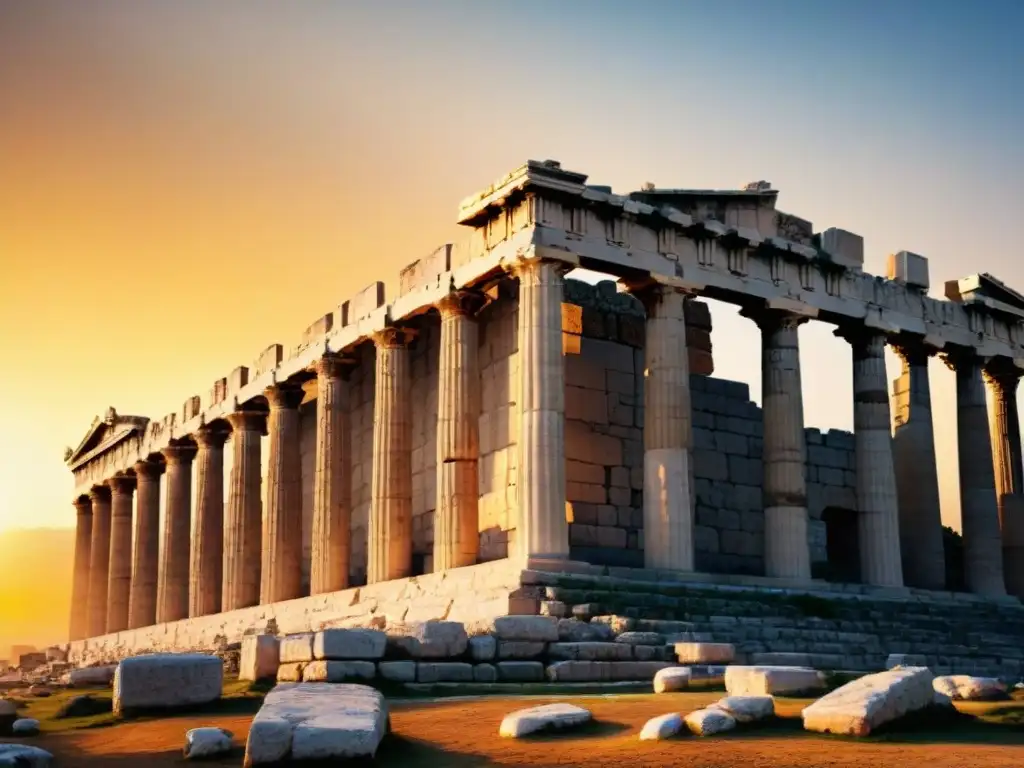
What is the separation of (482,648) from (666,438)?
28.9 ft

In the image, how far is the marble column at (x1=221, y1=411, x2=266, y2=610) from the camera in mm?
33938

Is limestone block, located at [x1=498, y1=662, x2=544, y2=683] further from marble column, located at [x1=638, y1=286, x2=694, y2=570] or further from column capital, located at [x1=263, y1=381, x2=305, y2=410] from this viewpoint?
column capital, located at [x1=263, y1=381, x2=305, y2=410]

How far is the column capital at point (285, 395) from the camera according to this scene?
33062 mm

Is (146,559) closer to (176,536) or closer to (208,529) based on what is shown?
(176,536)

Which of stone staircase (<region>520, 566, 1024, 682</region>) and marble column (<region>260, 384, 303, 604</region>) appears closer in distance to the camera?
stone staircase (<region>520, 566, 1024, 682</region>)

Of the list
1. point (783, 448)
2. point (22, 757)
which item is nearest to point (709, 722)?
point (22, 757)

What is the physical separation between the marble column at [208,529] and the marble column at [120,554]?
6.99 metres

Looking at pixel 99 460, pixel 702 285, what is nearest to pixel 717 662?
pixel 702 285

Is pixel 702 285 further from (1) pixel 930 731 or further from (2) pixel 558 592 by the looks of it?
(1) pixel 930 731

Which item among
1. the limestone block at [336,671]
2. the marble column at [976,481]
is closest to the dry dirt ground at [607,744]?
the limestone block at [336,671]

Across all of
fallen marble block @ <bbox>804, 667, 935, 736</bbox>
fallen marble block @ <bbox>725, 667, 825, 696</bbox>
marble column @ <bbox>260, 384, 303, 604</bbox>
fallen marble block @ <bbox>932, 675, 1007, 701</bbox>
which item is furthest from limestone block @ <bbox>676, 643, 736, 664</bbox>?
marble column @ <bbox>260, 384, 303, 604</bbox>

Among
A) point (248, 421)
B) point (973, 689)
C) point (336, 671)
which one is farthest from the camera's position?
point (248, 421)

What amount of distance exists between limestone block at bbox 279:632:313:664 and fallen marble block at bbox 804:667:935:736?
693 cm

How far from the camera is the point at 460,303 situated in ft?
87.1
